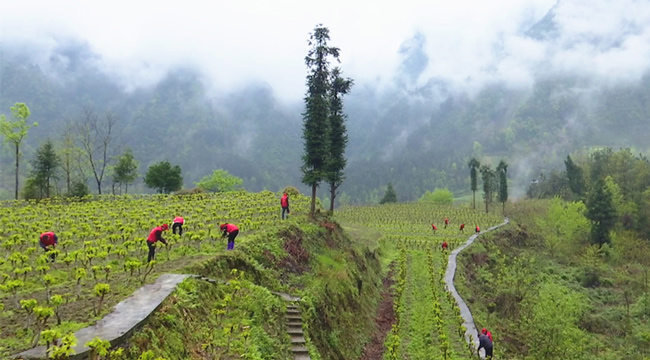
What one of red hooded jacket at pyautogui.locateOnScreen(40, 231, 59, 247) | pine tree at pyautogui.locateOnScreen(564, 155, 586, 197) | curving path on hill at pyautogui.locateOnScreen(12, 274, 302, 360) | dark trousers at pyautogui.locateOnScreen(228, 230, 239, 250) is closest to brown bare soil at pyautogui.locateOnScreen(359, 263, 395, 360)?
curving path on hill at pyautogui.locateOnScreen(12, 274, 302, 360)

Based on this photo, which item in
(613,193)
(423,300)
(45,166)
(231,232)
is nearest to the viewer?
(231,232)

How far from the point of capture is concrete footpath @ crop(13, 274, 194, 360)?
7251 mm

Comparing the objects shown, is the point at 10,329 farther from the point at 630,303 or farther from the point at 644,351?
the point at 630,303

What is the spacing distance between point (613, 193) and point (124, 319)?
72.0 m

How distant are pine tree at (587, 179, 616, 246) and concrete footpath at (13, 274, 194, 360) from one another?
208ft

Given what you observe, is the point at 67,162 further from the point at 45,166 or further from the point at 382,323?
the point at 382,323

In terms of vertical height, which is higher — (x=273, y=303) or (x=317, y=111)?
(x=317, y=111)

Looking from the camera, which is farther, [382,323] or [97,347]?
[382,323]

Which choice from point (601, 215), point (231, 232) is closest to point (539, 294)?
point (231, 232)

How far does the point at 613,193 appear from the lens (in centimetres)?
6019

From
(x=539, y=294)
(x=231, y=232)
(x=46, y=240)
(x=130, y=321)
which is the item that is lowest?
(x=539, y=294)

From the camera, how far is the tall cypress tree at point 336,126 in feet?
112

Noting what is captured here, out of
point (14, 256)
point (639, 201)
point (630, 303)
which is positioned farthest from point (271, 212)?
point (639, 201)

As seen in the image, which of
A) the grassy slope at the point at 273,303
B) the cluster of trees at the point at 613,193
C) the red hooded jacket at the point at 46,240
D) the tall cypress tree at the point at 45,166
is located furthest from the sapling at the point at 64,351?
the cluster of trees at the point at 613,193
